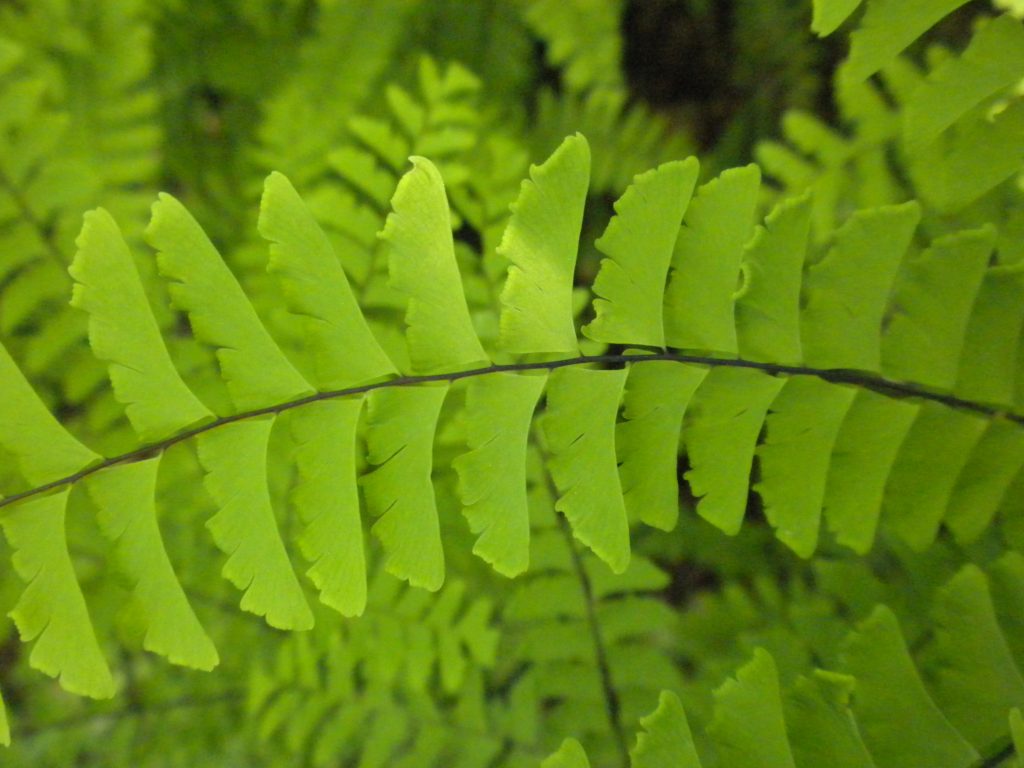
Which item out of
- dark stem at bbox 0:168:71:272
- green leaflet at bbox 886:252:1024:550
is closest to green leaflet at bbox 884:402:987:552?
green leaflet at bbox 886:252:1024:550

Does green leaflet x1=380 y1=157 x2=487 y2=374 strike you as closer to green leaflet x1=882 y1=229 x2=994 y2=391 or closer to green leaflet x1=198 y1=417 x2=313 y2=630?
green leaflet x1=198 y1=417 x2=313 y2=630

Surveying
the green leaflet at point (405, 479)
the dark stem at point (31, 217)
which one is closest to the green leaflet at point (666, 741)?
the green leaflet at point (405, 479)

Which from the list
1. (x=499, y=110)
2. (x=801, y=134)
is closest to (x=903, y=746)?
(x=801, y=134)

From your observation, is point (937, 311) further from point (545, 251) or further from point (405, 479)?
point (405, 479)

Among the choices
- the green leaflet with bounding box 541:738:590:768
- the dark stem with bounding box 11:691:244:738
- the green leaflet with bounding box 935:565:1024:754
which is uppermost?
the green leaflet with bounding box 935:565:1024:754

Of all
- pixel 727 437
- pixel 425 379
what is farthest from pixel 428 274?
pixel 727 437

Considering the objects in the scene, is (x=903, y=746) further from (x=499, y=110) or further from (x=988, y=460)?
(x=499, y=110)
